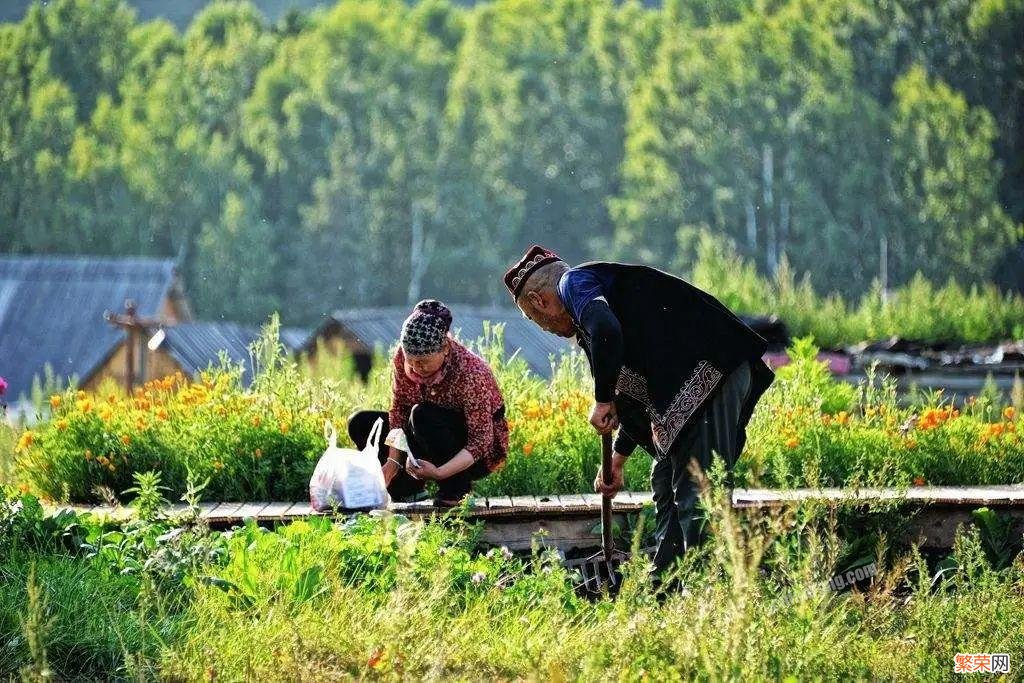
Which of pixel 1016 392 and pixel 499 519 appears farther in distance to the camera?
pixel 1016 392

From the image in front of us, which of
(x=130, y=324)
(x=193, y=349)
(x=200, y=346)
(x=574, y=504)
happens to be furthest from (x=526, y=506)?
(x=200, y=346)

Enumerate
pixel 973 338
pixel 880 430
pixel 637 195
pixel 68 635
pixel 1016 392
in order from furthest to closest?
pixel 637 195 → pixel 973 338 → pixel 1016 392 → pixel 880 430 → pixel 68 635

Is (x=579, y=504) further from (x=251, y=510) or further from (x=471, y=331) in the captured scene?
(x=471, y=331)

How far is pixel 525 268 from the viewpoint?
5.85m

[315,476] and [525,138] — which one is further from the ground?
→ [525,138]

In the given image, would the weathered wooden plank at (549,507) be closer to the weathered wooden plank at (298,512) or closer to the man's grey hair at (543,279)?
the weathered wooden plank at (298,512)

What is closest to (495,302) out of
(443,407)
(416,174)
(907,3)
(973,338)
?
(416,174)

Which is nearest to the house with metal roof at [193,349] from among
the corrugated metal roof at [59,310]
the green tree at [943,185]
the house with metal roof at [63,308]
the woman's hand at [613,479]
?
the house with metal roof at [63,308]

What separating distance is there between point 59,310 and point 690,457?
40536mm

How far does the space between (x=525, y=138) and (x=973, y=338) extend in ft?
122

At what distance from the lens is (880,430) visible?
8.09 metres

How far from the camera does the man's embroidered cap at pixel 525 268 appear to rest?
584cm

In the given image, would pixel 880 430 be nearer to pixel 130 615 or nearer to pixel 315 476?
pixel 315 476

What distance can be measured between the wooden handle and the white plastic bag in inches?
36.5
